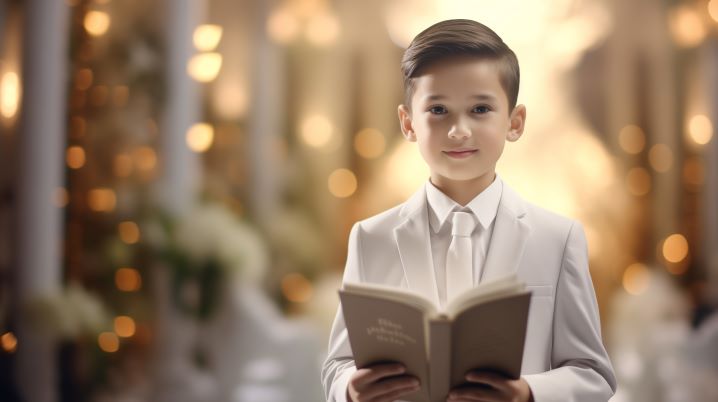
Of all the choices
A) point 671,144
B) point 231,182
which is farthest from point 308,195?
point 671,144

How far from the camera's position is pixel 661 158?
13.9 ft

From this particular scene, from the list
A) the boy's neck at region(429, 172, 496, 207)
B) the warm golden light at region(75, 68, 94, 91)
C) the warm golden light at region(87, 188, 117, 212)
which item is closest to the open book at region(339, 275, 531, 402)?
the boy's neck at region(429, 172, 496, 207)

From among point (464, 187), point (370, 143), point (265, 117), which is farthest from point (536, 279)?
point (265, 117)

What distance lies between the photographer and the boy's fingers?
3.57ft

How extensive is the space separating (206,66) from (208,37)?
0.16m

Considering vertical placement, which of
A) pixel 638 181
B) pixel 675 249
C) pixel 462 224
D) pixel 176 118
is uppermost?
pixel 176 118

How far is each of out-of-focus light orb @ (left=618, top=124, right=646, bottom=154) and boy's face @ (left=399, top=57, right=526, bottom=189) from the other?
322 centimetres

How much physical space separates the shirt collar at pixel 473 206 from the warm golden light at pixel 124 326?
3.21 meters

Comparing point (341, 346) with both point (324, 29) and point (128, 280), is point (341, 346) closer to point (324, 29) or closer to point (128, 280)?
point (128, 280)

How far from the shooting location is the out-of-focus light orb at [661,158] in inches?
166

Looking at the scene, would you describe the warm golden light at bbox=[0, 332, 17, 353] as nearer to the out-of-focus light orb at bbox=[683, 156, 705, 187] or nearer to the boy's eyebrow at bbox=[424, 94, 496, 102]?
the boy's eyebrow at bbox=[424, 94, 496, 102]

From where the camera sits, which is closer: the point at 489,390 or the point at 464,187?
the point at 489,390

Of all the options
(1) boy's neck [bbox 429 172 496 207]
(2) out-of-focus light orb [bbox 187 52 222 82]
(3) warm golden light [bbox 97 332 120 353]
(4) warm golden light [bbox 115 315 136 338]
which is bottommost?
(3) warm golden light [bbox 97 332 120 353]

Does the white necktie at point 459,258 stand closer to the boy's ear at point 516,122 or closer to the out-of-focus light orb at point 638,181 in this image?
the boy's ear at point 516,122
